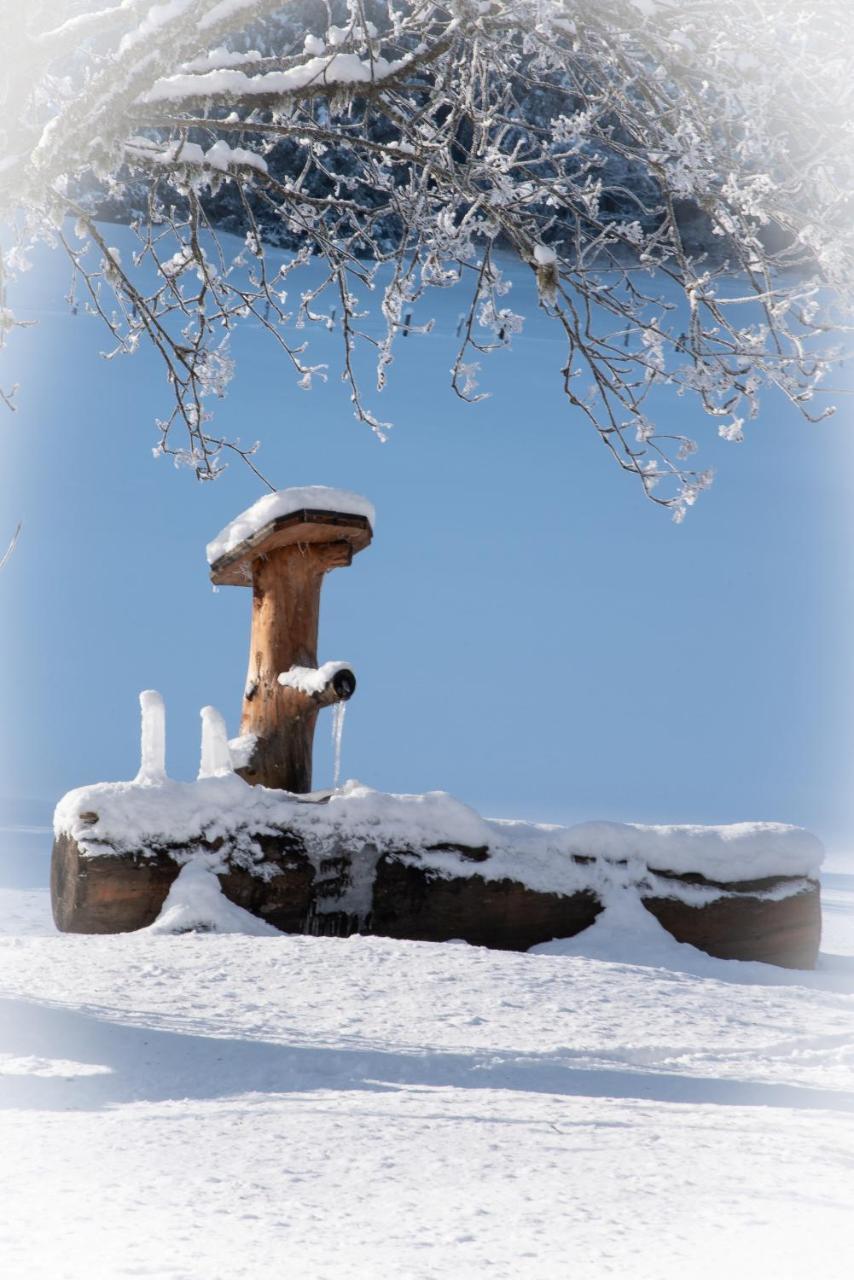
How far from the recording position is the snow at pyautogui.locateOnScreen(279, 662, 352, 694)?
20.2 feet

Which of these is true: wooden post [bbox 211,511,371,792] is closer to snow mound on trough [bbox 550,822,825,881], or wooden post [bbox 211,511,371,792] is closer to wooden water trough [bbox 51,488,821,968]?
wooden water trough [bbox 51,488,821,968]

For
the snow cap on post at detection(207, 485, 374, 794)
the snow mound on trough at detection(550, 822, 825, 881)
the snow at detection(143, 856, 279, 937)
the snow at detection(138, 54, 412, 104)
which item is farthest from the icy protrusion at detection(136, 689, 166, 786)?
the snow at detection(138, 54, 412, 104)

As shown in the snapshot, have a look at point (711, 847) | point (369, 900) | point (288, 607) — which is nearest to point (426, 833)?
point (369, 900)

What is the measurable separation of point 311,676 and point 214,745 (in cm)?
67

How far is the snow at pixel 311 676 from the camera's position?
6145 millimetres

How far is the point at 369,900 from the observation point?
18.4ft

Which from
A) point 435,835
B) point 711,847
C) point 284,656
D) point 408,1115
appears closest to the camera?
point 408,1115

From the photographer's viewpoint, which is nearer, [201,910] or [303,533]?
[201,910]

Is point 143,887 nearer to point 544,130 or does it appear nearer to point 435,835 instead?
point 435,835

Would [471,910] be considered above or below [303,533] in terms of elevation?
below

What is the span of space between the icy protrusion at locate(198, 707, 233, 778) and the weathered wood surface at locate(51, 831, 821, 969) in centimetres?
71

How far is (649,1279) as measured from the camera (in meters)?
2.06

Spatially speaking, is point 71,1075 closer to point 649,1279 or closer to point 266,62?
point 649,1279

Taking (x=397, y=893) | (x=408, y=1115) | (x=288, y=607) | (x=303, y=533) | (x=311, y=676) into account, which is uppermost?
(x=303, y=533)
